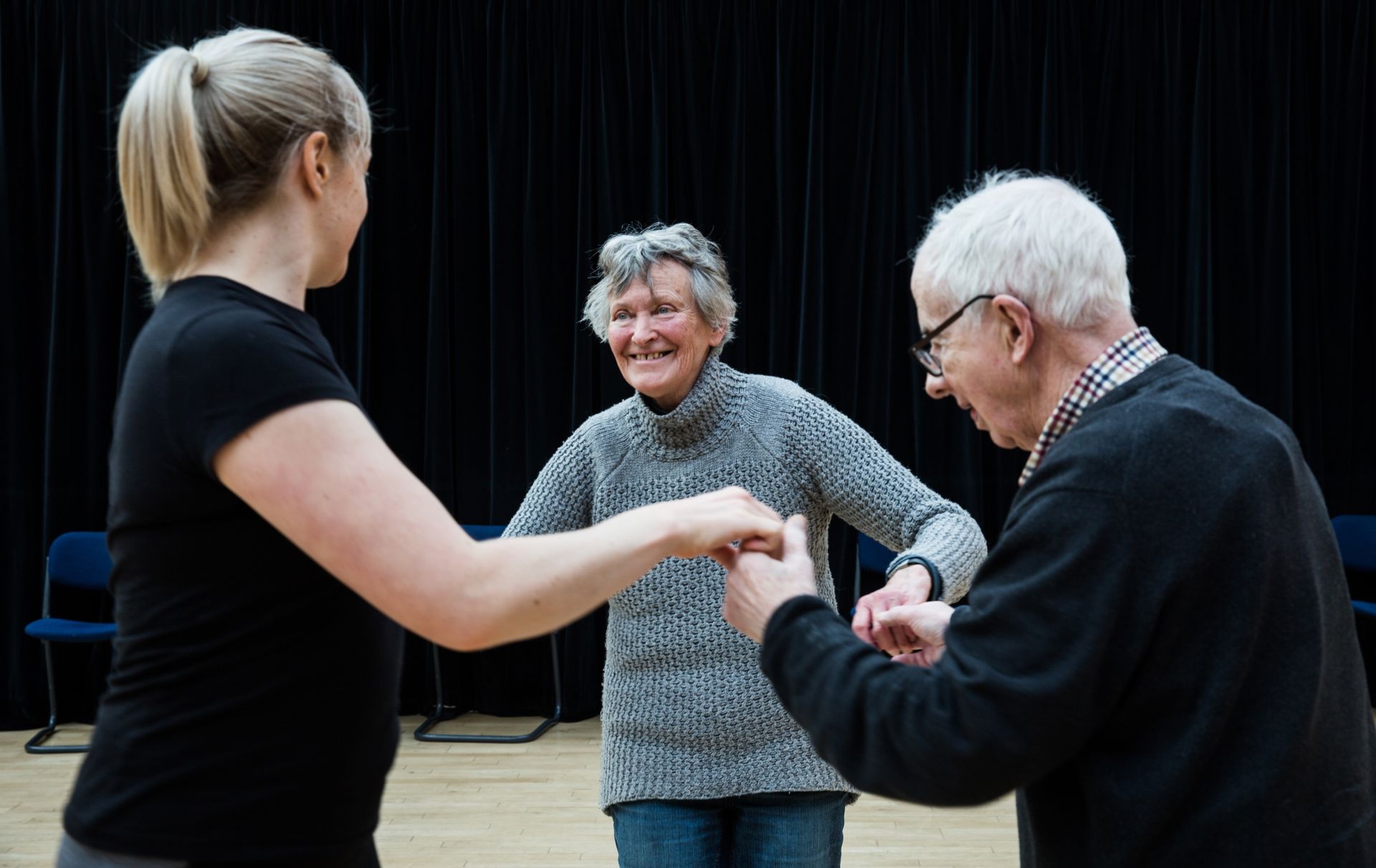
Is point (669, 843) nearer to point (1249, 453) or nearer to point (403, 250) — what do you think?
point (1249, 453)

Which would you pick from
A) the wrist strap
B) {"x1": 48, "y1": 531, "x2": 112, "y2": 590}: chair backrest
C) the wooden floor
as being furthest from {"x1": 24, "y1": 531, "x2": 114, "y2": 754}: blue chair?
the wrist strap

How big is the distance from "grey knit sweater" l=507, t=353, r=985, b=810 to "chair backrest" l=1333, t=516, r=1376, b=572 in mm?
4407

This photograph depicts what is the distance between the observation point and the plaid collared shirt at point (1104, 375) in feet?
4.42

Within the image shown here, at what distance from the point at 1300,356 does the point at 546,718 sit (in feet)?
13.5

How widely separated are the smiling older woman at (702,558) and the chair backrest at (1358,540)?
4.41m

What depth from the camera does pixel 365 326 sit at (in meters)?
6.24

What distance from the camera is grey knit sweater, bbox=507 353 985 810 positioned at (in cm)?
210

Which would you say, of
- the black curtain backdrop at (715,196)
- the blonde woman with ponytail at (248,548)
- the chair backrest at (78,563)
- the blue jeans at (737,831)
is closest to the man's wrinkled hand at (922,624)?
the blue jeans at (737,831)

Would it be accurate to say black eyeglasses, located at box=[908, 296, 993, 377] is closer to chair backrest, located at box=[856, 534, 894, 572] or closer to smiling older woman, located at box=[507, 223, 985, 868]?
smiling older woman, located at box=[507, 223, 985, 868]

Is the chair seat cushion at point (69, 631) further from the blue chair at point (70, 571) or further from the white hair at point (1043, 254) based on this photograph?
the white hair at point (1043, 254)

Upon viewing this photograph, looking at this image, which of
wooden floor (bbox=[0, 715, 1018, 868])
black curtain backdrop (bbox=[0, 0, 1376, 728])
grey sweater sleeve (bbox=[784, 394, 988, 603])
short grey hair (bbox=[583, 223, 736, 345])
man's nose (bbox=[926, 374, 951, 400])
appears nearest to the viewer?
man's nose (bbox=[926, 374, 951, 400])

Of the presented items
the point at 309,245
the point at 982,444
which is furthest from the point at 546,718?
the point at 309,245

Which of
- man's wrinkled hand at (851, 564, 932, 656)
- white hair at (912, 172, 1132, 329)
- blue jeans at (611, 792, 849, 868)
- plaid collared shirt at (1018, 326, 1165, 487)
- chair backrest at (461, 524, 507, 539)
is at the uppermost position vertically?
white hair at (912, 172, 1132, 329)

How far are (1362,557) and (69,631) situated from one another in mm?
5876
